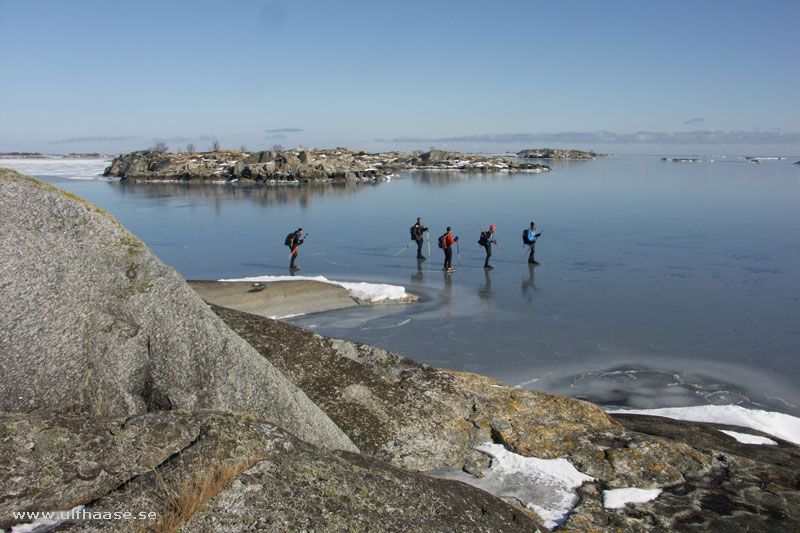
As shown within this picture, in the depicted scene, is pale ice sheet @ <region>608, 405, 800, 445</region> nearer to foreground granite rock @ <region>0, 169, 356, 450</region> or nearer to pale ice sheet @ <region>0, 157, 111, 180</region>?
foreground granite rock @ <region>0, 169, 356, 450</region>

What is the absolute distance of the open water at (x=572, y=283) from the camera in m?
11.5

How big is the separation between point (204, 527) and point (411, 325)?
457 inches

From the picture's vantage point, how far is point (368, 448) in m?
5.66

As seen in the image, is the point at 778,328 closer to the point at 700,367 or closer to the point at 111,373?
the point at 700,367

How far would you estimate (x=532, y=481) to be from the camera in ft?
17.6

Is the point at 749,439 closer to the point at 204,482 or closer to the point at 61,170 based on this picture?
the point at 204,482

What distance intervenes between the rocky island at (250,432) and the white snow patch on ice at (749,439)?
0.81 feet

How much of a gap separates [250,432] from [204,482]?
632mm

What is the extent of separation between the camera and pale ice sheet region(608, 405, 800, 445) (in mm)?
8484

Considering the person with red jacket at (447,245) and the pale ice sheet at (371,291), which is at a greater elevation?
the person with red jacket at (447,245)

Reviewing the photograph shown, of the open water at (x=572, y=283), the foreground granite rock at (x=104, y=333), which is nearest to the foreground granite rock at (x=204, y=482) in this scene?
the foreground granite rock at (x=104, y=333)

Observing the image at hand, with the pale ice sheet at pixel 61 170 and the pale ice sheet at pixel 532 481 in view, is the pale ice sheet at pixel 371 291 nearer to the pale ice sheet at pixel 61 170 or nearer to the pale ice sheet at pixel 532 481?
the pale ice sheet at pixel 532 481

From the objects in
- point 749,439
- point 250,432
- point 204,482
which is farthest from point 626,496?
point 204,482

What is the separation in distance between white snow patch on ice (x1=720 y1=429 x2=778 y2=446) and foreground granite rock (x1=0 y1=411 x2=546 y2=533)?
5.24 metres
